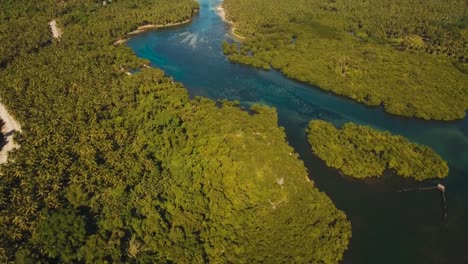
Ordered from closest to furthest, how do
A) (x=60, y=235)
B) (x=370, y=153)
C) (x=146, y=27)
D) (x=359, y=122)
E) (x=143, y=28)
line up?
(x=60, y=235) < (x=370, y=153) < (x=359, y=122) < (x=143, y=28) < (x=146, y=27)

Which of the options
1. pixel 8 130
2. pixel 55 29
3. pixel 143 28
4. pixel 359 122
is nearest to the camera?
pixel 8 130

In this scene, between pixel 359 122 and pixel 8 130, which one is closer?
pixel 8 130

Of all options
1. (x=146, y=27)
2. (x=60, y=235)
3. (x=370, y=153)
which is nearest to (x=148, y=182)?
(x=60, y=235)

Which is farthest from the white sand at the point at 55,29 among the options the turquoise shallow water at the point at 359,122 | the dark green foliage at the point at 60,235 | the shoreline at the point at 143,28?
the dark green foliage at the point at 60,235

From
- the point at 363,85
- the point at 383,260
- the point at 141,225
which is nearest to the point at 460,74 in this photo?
the point at 363,85

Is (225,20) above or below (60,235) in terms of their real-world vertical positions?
above

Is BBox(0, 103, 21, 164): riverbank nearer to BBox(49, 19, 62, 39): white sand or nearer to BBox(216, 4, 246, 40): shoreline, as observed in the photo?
BBox(49, 19, 62, 39): white sand

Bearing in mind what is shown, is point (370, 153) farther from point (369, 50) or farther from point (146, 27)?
point (146, 27)

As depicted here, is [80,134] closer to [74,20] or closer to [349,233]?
[349,233]

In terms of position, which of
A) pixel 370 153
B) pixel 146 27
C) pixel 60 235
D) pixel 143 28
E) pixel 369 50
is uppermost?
pixel 369 50
